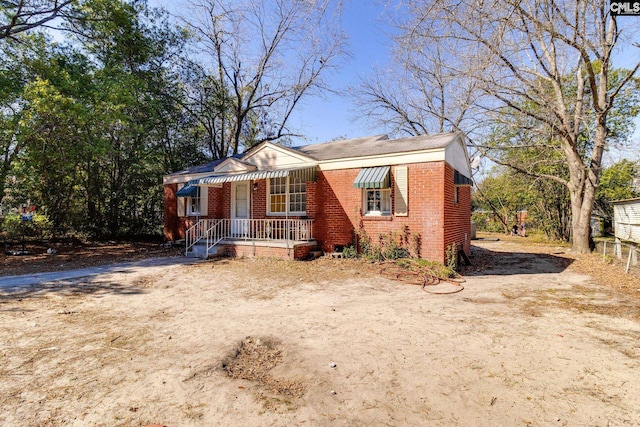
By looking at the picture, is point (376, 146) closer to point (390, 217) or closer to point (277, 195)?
point (390, 217)

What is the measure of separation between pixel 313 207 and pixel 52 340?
8428 mm

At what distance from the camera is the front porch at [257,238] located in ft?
35.6

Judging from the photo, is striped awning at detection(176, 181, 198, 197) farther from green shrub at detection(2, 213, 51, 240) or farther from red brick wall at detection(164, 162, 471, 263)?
green shrub at detection(2, 213, 51, 240)

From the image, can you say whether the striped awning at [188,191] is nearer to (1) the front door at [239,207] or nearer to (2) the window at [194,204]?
(2) the window at [194,204]

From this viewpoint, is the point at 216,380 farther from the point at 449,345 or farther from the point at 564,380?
the point at 564,380

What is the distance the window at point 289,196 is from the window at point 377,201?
259cm

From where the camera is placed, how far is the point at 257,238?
1209 cm

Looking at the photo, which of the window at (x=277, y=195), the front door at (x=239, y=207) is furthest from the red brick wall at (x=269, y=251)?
the window at (x=277, y=195)

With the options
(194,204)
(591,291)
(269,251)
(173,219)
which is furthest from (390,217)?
(173,219)

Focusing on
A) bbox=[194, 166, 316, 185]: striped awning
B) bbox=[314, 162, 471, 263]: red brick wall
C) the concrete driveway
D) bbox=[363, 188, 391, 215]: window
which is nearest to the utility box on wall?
bbox=[314, 162, 471, 263]: red brick wall

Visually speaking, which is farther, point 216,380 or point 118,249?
point 118,249

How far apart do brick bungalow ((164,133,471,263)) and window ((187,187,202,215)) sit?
9cm

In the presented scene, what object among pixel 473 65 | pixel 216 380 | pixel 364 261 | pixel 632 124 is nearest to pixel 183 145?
pixel 364 261

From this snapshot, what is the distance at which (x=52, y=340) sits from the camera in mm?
4250
